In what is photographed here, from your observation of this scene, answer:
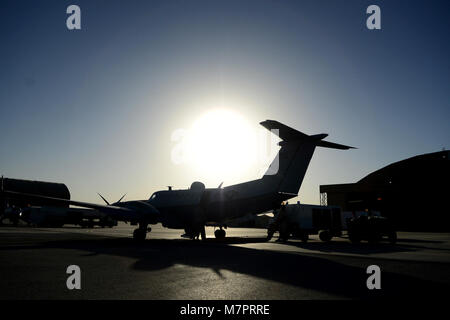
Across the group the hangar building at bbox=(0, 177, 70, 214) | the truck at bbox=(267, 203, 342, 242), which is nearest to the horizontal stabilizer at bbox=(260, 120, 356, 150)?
the truck at bbox=(267, 203, 342, 242)

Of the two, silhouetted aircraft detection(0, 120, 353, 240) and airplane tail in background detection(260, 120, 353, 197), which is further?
silhouetted aircraft detection(0, 120, 353, 240)

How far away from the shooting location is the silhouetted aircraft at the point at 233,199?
23.3 metres

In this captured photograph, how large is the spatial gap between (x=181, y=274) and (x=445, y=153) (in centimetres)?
7793

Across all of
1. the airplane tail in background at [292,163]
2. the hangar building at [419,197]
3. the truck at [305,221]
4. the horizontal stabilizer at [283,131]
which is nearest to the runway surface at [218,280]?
the horizontal stabilizer at [283,131]

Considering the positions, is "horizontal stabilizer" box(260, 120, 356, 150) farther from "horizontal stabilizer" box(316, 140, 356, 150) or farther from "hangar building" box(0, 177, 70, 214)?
"hangar building" box(0, 177, 70, 214)

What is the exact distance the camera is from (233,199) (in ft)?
79.2

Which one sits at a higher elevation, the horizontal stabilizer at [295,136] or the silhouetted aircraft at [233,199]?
the horizontal stabilizer at [295,136]

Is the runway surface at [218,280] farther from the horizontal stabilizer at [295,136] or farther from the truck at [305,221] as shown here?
the truck at [305,221]

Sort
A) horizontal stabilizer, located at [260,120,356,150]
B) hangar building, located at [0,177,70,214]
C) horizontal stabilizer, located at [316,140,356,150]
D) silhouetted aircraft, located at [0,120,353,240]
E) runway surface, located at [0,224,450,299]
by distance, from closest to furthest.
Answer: runway surface, located at [0,224,450,299]
horizontal stabilizer, located at [260,120,356,150]
silhouetted aircraft, located at [0,120,353,240]
horizontal stabilizer, located at [316,140,356,150]
hangar building, located at [0,177,70,214]

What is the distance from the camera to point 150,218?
24234mm

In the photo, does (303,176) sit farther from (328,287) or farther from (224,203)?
(328,287)

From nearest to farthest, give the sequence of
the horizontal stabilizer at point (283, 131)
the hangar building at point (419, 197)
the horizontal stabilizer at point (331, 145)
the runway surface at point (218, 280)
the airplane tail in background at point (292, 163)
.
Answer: the runway surface at point (218, 280) → the horizontal stabilizer at point (283, 131) → the airplane tail in background at point (292, 163) → the horizontal stabilizer at point (331, 145) → the hangar building at point (419, 197)

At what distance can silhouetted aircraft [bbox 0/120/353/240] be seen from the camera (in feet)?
76.3
